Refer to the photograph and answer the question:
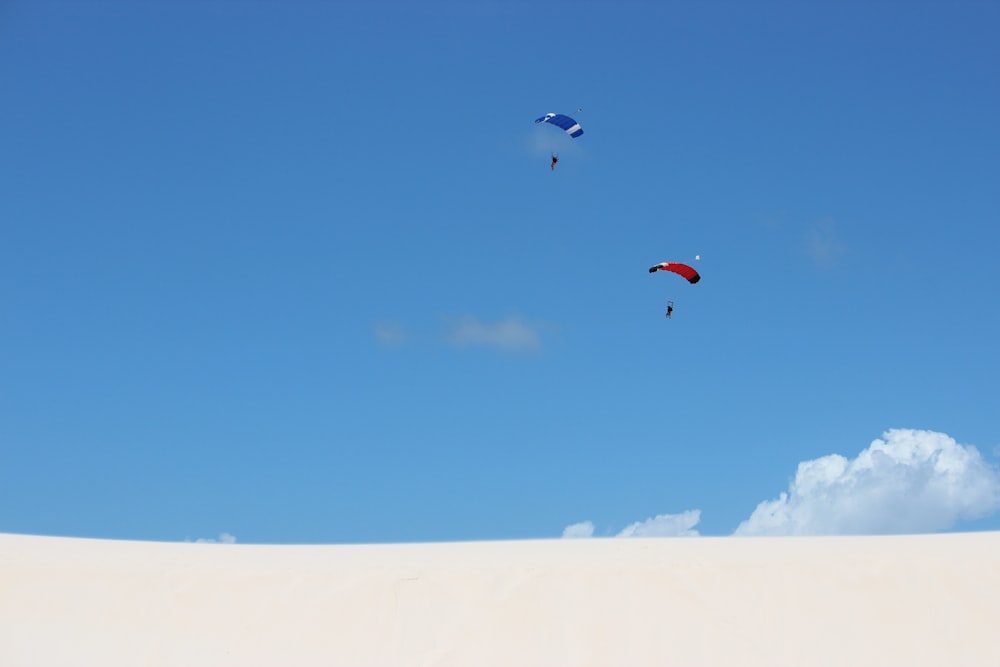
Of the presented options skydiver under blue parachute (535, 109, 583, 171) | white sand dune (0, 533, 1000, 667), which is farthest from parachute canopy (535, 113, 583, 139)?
white sand dune (0, 533, 1000, 667)

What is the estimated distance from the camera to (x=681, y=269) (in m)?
28.8

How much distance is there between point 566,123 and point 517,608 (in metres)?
15.9

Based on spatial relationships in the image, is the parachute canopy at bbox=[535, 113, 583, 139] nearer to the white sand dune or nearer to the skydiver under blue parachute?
the skydiver under blue parachute

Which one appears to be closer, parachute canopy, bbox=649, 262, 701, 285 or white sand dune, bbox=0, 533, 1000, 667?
white sand dune, bbox=0, 533, 1000, 667

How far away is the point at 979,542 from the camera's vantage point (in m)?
22.4

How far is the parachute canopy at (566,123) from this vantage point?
29.3 meters

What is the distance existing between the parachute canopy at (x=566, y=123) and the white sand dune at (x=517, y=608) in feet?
43.5

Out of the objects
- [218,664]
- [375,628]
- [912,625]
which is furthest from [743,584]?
[218,664]

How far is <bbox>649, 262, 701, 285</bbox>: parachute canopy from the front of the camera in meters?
28.4

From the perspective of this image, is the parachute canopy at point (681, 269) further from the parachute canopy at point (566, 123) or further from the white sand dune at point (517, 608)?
→ the white sand dune at point (517, 608)

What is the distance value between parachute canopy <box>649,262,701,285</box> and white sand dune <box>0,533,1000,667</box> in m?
9.20

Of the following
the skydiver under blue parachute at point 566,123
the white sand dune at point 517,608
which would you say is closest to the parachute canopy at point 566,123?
the skydiver under blue parachute at point 566,123

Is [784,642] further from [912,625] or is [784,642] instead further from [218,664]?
[218,664]

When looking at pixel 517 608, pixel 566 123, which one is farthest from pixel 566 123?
pixel 517 608
